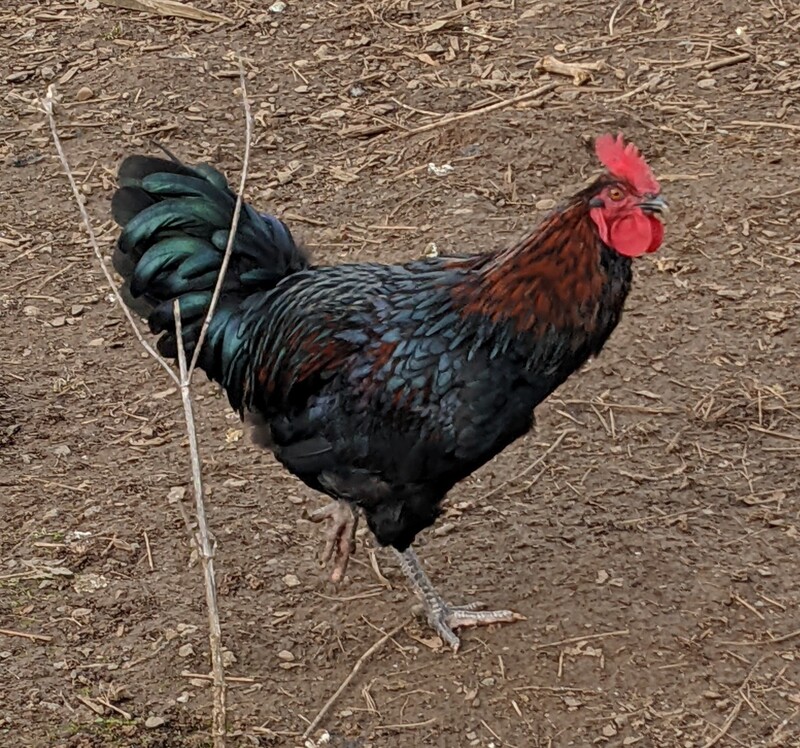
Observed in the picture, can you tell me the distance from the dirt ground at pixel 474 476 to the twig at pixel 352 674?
26 mm

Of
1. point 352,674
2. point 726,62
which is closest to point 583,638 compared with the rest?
point 352,674

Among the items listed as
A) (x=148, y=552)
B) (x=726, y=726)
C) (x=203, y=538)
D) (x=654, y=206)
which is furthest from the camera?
(x=148, y=552)

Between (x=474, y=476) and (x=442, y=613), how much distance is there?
2.86 ft

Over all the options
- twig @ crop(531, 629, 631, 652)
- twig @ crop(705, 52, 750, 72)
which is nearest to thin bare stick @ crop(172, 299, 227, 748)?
twig @ crop(531, 629, 631, 652)

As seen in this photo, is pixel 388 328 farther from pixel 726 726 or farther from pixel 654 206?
pixel 726 726

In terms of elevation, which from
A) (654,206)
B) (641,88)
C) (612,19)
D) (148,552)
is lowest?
(148,552)

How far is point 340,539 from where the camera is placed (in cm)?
461

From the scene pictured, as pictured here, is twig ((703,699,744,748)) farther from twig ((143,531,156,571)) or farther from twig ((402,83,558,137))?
twig ((402,83,558,137))

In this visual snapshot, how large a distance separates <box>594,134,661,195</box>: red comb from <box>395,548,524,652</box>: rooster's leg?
164 cm

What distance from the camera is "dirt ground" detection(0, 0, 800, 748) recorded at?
4242 millimetres

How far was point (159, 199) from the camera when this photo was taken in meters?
Answer: 4.38

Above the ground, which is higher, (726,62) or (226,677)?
(726,62)

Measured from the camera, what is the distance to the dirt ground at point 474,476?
13.9ft

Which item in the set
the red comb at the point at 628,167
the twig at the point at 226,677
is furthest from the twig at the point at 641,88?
the twig at the point at 226,677
